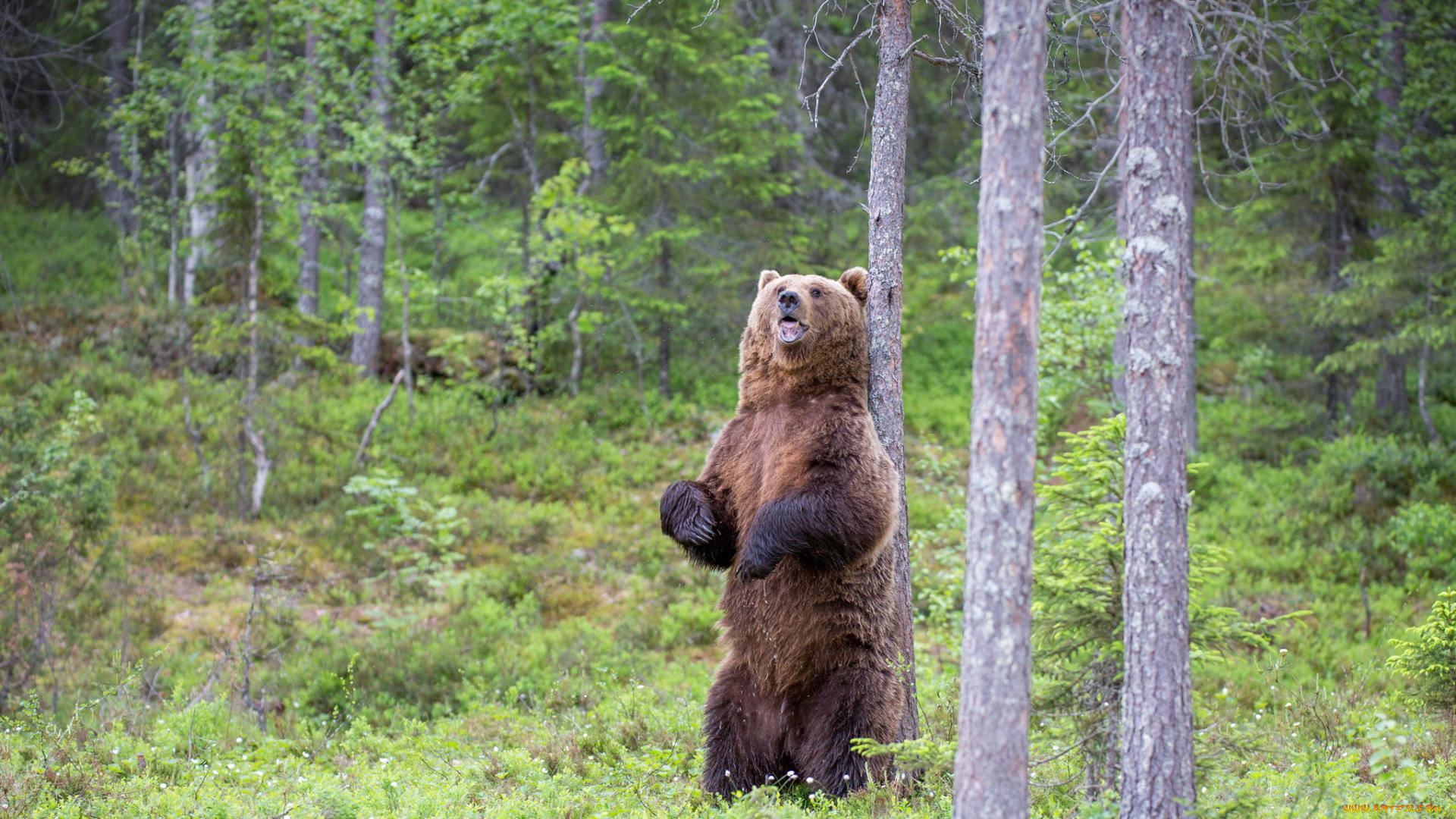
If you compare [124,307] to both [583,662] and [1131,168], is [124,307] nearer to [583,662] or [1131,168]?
[583,662]

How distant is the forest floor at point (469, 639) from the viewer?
5.19 meters

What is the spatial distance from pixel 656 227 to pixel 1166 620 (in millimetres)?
12864

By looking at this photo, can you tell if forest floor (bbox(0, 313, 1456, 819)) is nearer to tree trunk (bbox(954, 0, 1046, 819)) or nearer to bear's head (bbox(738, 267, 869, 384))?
tree trunk (bbox(954, 0, 1046, 819))

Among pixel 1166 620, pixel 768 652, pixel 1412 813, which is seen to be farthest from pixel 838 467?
pixel 1412 813

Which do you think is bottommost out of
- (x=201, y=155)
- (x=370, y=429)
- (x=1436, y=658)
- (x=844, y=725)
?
(x=844, y=725)

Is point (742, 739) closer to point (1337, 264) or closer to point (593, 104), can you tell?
point (1337, 264)

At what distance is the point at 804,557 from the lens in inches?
216

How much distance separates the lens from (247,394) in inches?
473

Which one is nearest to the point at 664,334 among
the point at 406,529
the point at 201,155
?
the point at 406,529

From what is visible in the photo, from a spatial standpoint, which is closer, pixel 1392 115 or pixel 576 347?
pixel 1392 115

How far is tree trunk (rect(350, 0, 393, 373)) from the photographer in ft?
51.9

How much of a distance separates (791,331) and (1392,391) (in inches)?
531

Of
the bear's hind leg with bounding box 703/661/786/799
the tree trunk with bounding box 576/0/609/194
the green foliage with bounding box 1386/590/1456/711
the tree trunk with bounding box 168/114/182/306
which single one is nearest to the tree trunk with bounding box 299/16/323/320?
the tree trunk with bounding box 168/114/182/306

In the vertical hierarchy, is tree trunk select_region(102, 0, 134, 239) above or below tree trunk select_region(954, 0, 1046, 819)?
above
